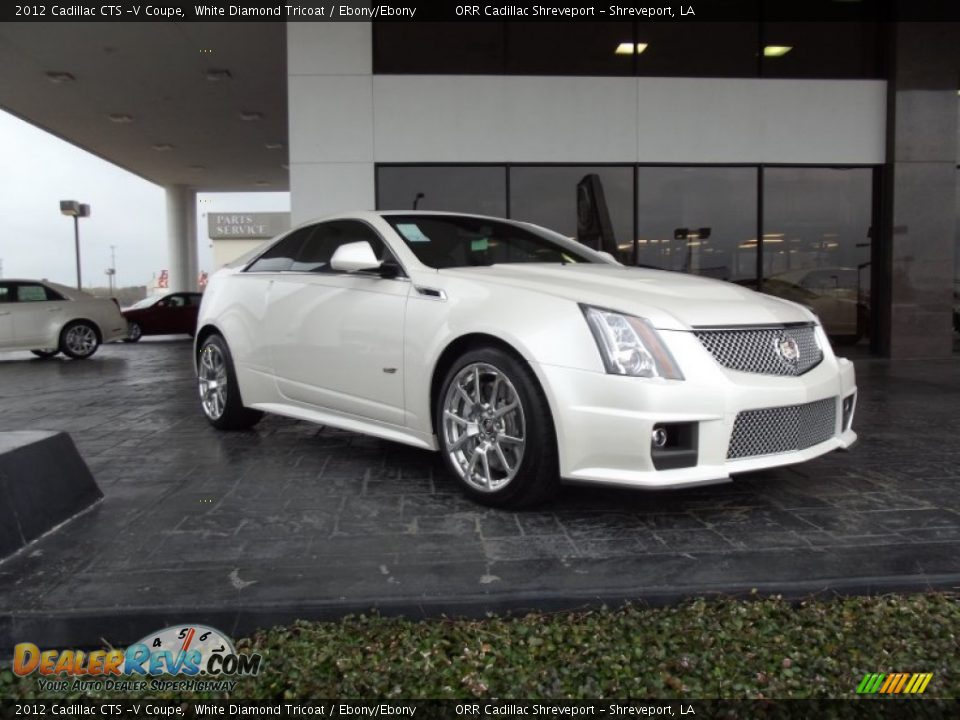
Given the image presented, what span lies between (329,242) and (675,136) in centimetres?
696

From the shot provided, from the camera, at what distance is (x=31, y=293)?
42.9 ft

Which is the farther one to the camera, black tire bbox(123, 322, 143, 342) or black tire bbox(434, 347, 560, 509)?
black tire bbox(123, 322, 143, 342)

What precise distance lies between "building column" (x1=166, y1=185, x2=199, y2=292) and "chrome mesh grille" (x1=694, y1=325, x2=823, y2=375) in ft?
85.2

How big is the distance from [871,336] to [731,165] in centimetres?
334

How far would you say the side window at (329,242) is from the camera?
4452 millimetres

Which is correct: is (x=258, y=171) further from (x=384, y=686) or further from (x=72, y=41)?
(x=384, y=686)

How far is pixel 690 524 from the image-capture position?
338cm

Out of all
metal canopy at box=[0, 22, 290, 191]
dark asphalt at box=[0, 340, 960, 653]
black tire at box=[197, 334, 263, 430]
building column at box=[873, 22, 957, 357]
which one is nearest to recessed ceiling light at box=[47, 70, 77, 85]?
metal canopy at box=[0, 22, 290, 191]

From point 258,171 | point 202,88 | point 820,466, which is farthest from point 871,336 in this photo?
point 258,171

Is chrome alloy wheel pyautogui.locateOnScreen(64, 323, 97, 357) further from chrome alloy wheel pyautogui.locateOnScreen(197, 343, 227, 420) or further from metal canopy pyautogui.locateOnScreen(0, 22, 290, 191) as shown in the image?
chrome alloy wheel pyautogui.locateOnScreen(197, 343, 227, 420)

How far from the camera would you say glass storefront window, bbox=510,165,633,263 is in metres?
10.2

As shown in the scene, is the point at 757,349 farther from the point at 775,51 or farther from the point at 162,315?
the point at 162,315

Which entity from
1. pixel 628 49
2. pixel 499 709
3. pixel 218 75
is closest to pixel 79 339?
pixel 218 75

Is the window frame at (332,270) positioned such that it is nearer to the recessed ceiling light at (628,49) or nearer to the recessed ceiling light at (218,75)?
the recessed ceiling light at (628,49)
